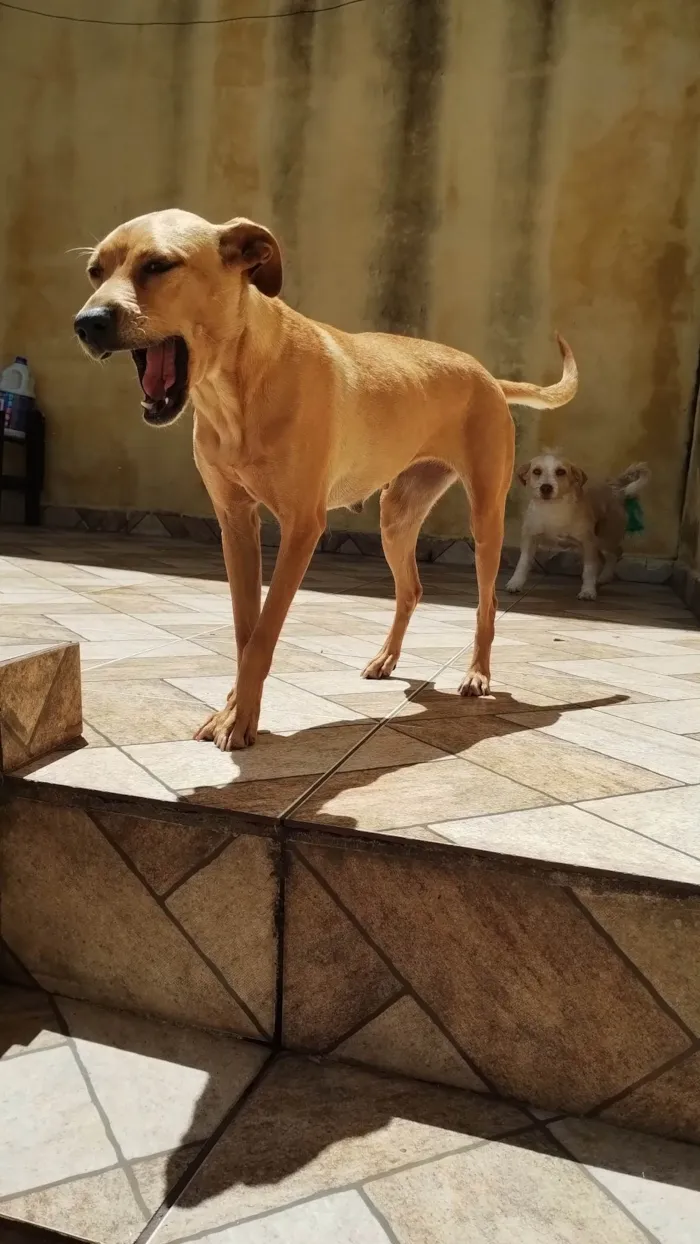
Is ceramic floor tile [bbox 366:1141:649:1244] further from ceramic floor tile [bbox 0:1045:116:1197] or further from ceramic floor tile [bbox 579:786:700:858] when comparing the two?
ceramic floor tile [bbox 579:786:700:858]

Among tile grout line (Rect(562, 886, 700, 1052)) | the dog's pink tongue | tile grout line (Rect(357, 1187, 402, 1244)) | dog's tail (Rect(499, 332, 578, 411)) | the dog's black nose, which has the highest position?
dog's tail (Rect(499, 332, 578, 411))

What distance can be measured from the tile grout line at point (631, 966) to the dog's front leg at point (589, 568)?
4316 mm

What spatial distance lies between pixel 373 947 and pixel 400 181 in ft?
22.3

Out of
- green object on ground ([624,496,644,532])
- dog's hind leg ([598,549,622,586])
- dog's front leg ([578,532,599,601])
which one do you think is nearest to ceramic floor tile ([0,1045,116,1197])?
dog's front leg ([578,532,599,601])

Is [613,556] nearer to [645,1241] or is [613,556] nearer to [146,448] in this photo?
[146,448]

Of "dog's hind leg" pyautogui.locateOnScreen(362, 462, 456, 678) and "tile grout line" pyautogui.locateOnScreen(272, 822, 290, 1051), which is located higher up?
"dog's hind leg" pyautogui.locateOnScreen(362, 462, 456, 678)

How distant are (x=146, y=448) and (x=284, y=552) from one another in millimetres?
6309

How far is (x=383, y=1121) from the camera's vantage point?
1261mm

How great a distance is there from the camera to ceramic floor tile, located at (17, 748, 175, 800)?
1.54m

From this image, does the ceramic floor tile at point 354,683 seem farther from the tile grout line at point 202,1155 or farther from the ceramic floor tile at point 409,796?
the tile grout line at point 202,1155

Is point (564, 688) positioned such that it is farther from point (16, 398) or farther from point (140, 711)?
point (16, 398)

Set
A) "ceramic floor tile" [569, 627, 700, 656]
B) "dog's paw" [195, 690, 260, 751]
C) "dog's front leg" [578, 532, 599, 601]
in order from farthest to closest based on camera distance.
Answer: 1. "dog's front leg" [578, 532, 599, 601]
2. "ceramic floor tile" [569, 627, 700, 656]
3. "dog's paw" [195, 690, 260, 751]

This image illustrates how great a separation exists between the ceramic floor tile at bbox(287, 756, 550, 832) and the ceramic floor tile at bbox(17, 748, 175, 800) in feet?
0.91

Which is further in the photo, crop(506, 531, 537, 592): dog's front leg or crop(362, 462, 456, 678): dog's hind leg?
crop(506, 531, 537, 592): dog's front leg
